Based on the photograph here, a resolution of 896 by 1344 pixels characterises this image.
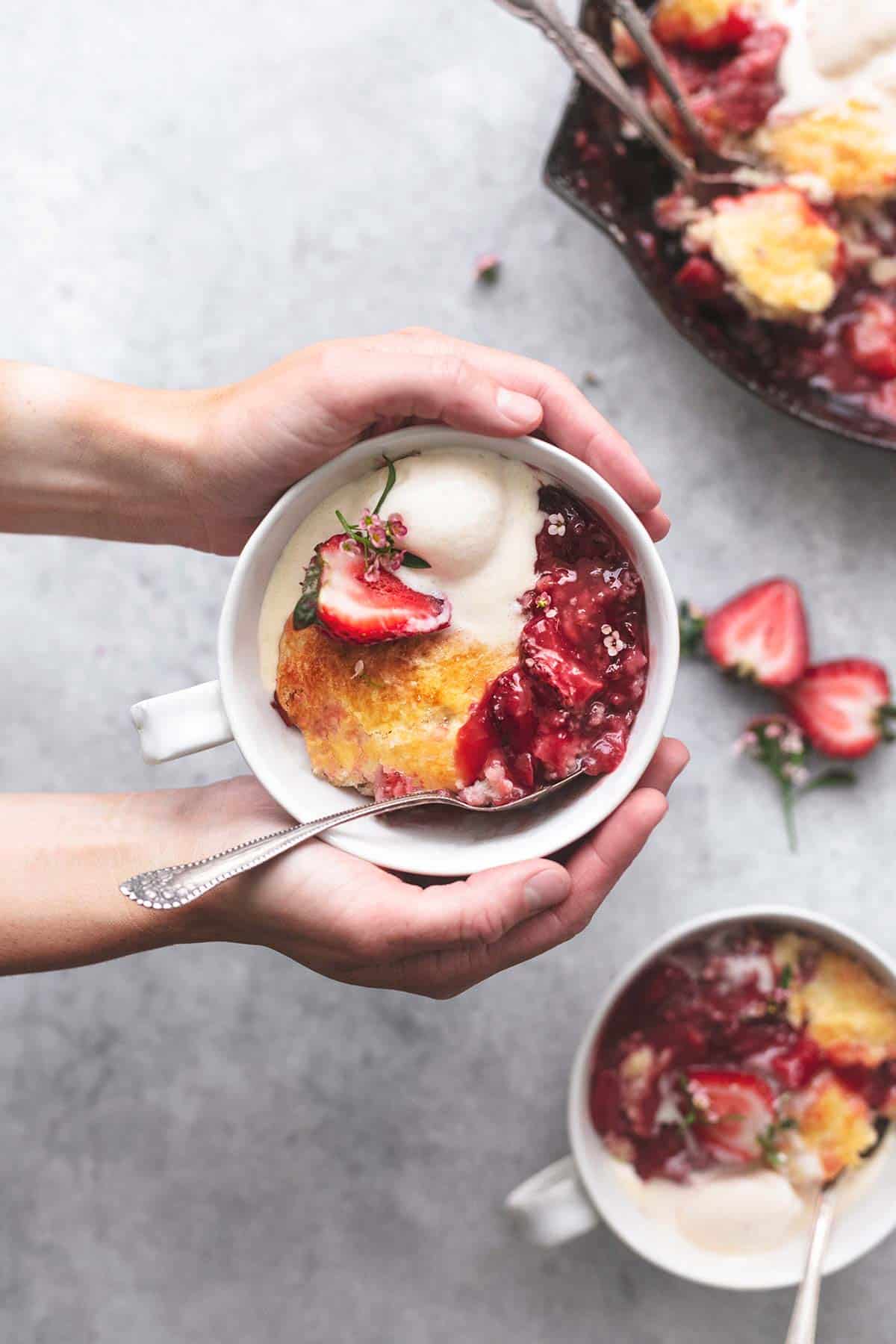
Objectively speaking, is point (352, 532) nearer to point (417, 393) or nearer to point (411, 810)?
point (417, 393)

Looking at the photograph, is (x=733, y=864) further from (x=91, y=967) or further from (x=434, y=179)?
(x=434, y=179)

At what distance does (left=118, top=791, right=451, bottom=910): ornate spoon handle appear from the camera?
139 cm

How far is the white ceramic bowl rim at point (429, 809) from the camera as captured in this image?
1.45 metres

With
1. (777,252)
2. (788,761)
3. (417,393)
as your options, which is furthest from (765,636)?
(417,393)

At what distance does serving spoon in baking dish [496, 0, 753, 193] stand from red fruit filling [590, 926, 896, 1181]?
4.19 feet

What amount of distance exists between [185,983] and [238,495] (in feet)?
3.25

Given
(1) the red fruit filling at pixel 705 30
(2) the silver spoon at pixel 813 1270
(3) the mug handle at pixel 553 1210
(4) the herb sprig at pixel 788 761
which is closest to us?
(2) the silver spoon at pixel 813 1270

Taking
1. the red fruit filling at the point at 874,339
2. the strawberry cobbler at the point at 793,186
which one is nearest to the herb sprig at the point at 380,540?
the strawberry cobbler at the point at 793,186

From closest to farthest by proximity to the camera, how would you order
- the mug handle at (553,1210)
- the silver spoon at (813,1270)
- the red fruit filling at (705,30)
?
the silver spoon at (813,1270), the mug handle at (553,1210), the red fruit filling at (705,30)

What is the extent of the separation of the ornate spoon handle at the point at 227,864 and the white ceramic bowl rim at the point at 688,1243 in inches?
25.4

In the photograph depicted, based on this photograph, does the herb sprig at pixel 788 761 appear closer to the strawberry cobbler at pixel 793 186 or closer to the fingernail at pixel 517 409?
the strawberry cobbler at pixel 793 186

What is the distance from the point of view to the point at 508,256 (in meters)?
2.18

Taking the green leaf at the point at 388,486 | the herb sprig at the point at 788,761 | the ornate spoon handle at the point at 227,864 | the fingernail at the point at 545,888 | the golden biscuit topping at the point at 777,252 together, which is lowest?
the herb sprig at the point at 788,761

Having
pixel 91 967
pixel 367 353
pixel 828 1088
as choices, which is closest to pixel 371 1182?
pixel 91 967
